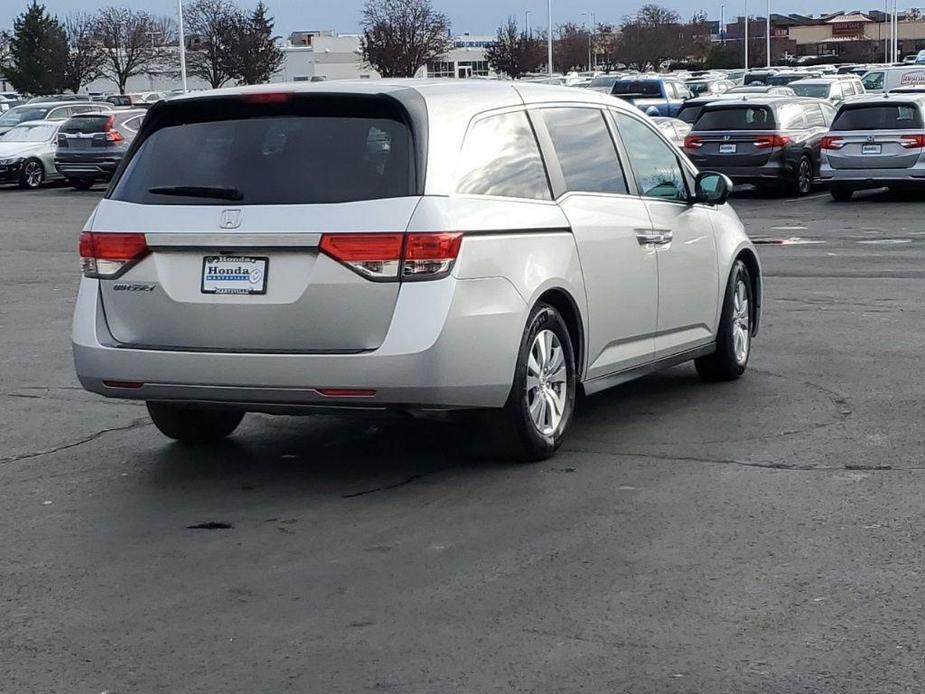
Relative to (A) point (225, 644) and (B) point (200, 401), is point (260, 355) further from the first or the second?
(A) point (225, 644)

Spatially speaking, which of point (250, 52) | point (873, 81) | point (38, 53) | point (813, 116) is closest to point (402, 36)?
point (250, 52)

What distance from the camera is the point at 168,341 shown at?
7.12 metres

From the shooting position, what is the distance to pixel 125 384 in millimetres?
7230

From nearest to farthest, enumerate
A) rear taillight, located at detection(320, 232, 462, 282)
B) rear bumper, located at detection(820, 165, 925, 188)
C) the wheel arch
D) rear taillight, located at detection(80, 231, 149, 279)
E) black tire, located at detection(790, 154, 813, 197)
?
rear taillight, located at detection(320, 232, 462, 282) → rear taillight, located at detection(80, 231, 149, 279) → the wheel arch → rear bumper, located at detection(820, 165, 925, 188) → black tire, located at detection(790, 154, 813, 197)

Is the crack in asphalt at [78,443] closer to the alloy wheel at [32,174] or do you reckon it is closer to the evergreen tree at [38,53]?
the alloy wheel at [32,174]

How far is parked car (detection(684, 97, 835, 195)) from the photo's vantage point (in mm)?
27172

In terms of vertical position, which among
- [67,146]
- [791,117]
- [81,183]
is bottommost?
[81,183]

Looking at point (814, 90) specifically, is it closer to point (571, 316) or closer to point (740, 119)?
point (740, 119)

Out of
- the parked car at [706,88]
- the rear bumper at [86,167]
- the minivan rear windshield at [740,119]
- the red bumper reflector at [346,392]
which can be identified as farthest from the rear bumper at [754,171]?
the parked car at [706,88]

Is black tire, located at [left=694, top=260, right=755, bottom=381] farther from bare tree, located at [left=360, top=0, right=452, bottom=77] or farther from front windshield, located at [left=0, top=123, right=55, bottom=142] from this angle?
bare tree, located at [left=360, top=0, right=452, bottom=77]

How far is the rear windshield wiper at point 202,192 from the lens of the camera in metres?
7.05

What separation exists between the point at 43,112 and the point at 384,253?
36571 mm

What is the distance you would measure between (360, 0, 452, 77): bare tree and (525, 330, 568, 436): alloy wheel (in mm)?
68916

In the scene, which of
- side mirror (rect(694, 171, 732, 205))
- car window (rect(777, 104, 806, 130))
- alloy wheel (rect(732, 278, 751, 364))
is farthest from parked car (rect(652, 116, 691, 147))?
side mirror (rect(694, 171, 732, 205))
